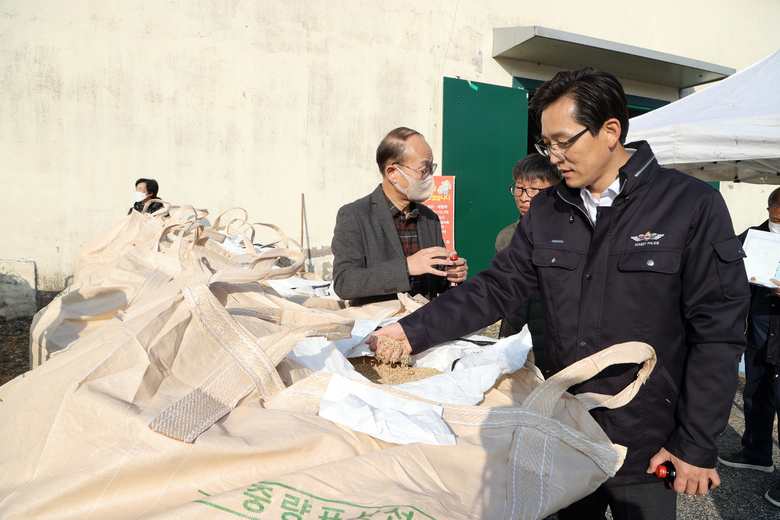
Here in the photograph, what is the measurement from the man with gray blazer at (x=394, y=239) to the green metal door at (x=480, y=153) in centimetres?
458

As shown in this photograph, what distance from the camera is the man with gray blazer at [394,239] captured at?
6.39 ft

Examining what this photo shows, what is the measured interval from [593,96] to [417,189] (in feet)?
3.22

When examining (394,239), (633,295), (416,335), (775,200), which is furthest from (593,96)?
(775,200)

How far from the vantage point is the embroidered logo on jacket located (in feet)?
4.28

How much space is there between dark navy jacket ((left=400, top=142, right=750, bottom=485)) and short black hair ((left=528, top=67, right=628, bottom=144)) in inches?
5.6

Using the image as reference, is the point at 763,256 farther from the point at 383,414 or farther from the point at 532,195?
the point at 383,414

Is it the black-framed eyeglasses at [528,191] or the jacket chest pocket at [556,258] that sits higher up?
the black-framed eyeglasses at [528,191]

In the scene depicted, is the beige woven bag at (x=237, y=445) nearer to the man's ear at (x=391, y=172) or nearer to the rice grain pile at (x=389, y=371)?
the rice grain pile at (x=389, y=371)

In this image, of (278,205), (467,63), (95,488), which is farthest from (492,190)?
(95,488)

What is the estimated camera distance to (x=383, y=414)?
2.83ft

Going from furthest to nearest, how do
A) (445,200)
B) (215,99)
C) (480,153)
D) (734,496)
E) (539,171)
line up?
(480,153) < (445,200) < (215,99) < (734,496) < (539,171)

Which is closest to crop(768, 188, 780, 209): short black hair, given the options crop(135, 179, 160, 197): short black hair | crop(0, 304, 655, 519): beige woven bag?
crop(0, 304, 655, 519): beige woven bag

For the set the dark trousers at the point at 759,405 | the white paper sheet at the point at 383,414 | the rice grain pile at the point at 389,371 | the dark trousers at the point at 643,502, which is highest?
the white paper sheet at the point at 383,414

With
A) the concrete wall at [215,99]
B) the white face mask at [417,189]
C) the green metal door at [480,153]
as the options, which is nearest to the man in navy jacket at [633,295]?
the white face mask at [417,189]
